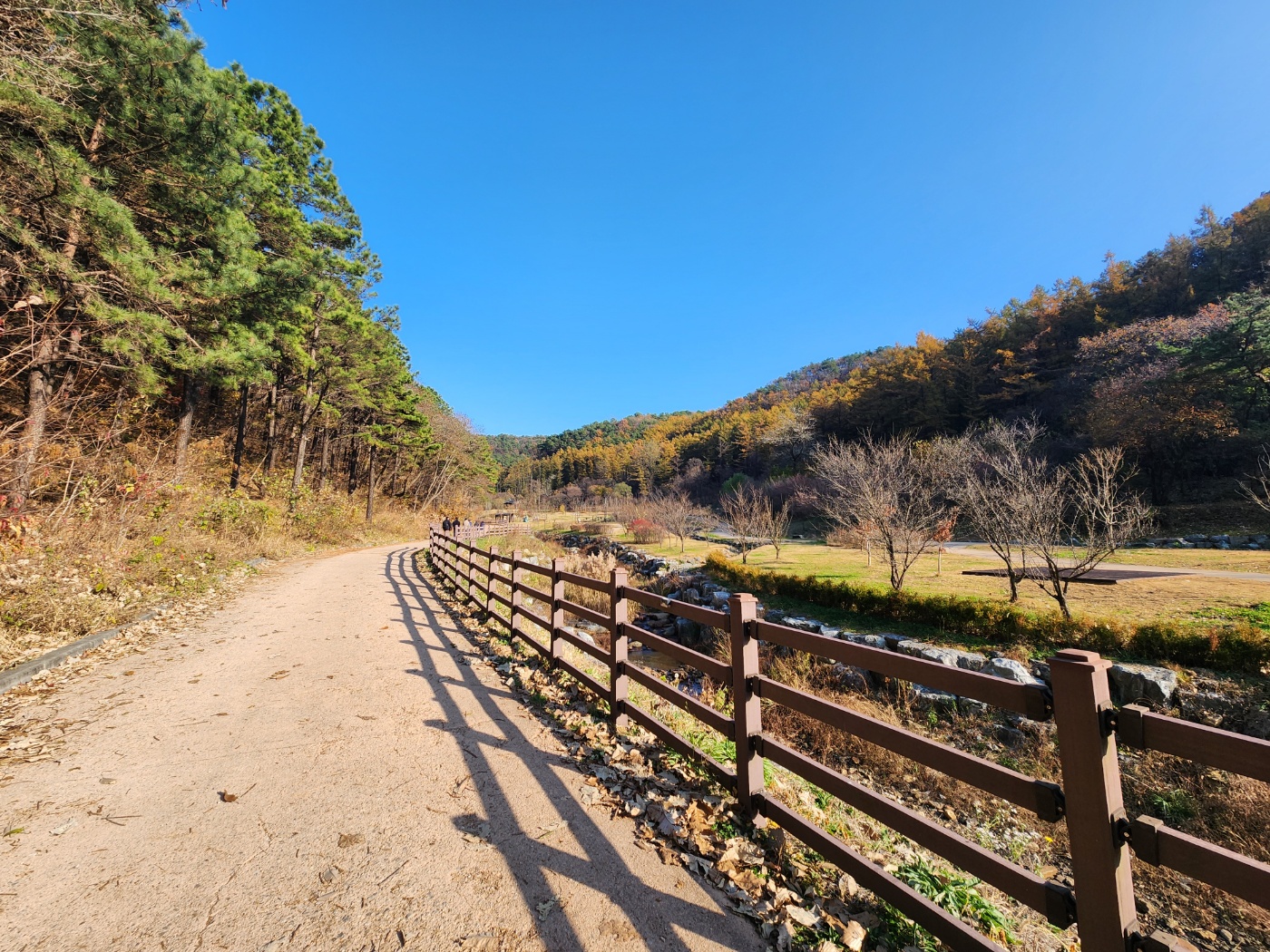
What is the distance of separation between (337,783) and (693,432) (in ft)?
267

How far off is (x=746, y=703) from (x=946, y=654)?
7.83 meters

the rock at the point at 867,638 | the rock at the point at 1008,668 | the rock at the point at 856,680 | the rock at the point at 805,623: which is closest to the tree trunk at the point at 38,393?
the rock at the point at 856,680

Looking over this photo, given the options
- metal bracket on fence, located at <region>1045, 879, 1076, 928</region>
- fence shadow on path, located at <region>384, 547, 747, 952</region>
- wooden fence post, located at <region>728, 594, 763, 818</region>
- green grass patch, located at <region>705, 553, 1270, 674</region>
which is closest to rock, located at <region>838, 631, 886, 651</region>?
green grass patch, located at <region>705, 553, 1270, 674</region>

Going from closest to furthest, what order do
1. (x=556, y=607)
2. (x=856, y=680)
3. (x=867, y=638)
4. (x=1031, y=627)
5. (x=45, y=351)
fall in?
(x=556, y=607)
(x=45, y=351)
(x=1031, y=627)
(x=856, y=680)
(x=867, y=638)

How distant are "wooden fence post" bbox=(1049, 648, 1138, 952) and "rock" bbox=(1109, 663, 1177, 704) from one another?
759 centimetres

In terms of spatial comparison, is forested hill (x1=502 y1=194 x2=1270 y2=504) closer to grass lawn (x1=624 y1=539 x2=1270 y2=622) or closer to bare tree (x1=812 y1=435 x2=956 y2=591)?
grass lawn (x1=624 y1=539 x2=1270 y2=622)

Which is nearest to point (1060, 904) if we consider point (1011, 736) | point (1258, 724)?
point (1011, 736)

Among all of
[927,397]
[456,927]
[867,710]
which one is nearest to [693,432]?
[927,397]

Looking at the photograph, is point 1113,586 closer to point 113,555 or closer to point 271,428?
point 113,555

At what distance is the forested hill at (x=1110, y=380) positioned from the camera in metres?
23.1

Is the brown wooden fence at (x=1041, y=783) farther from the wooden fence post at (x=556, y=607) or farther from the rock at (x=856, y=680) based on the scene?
the rock at (x=856, y=680)

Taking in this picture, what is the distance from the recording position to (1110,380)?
28016mm

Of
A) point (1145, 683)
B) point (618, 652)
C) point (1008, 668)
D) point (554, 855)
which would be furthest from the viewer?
point (1008, 668)

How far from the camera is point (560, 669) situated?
535cm
